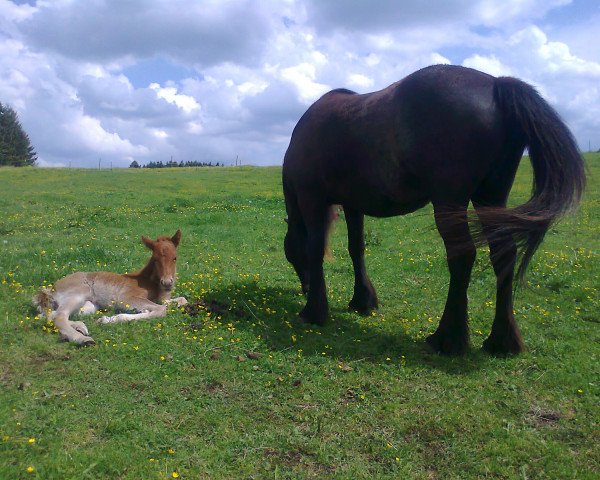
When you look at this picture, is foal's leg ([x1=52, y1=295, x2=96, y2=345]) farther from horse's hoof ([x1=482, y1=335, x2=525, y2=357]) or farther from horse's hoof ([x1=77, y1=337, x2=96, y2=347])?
horse's hoof ([x1=482, y1=335, x2=525, y2=357])

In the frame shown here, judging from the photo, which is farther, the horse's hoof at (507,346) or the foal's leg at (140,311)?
the foal's leg at (140,311)

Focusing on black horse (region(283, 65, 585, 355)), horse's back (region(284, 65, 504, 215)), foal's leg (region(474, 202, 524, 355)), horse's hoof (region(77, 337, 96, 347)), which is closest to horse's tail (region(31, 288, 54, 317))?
horse's hoof (region(77, 337, 96, 347))

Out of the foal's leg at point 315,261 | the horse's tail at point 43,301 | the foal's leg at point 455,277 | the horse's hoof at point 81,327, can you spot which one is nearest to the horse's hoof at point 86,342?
the horse's hoof at point 81,327

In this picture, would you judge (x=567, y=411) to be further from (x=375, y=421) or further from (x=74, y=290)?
(x=74, y=290)

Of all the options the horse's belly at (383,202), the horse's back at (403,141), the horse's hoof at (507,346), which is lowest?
the horse's hoof at (507,346)

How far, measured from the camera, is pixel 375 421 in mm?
4656

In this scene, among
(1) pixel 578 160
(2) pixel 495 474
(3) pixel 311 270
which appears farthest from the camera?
(3) pixel 311 270

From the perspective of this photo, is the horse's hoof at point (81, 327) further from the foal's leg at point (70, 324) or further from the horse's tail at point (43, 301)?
the horse's tail at point (43, 301)

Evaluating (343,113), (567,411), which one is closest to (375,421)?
(567,411)

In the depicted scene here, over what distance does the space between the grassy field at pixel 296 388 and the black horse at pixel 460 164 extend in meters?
0.36

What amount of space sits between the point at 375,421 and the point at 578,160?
124 inches

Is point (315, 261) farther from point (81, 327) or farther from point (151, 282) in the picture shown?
point (81, 327)

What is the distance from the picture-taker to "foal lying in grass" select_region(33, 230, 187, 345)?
23.8 feet

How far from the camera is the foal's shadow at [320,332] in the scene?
607 centimetres
